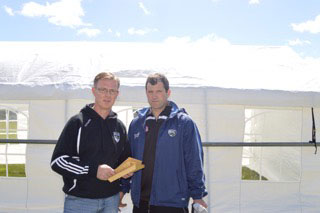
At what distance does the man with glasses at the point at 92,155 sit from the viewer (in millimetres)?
2301

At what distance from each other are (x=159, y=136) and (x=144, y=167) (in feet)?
0.92

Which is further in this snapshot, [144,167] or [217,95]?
[217,95]

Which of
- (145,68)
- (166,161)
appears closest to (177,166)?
(166,161)

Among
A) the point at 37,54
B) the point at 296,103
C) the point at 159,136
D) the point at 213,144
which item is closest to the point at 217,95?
the point at 213,144

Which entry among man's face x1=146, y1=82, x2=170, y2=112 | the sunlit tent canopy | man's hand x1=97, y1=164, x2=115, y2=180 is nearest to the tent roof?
the sunlit tent canopy

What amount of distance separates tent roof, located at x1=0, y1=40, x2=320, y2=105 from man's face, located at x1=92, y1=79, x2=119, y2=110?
1.75 m

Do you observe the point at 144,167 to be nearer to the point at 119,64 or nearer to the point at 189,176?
the point at 189,176

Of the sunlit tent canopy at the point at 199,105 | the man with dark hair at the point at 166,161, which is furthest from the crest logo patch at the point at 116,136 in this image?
the sunlit tent canopy at the point at 199,105

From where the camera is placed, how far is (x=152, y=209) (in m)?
2.52

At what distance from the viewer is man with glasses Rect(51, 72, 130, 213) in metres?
2.30

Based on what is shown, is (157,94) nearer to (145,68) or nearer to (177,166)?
(177,166)

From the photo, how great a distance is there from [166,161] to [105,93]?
0.70 meters

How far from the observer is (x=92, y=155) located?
2.35m

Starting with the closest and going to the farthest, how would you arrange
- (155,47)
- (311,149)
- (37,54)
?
(311,149) < (37,54) < (155,47)
